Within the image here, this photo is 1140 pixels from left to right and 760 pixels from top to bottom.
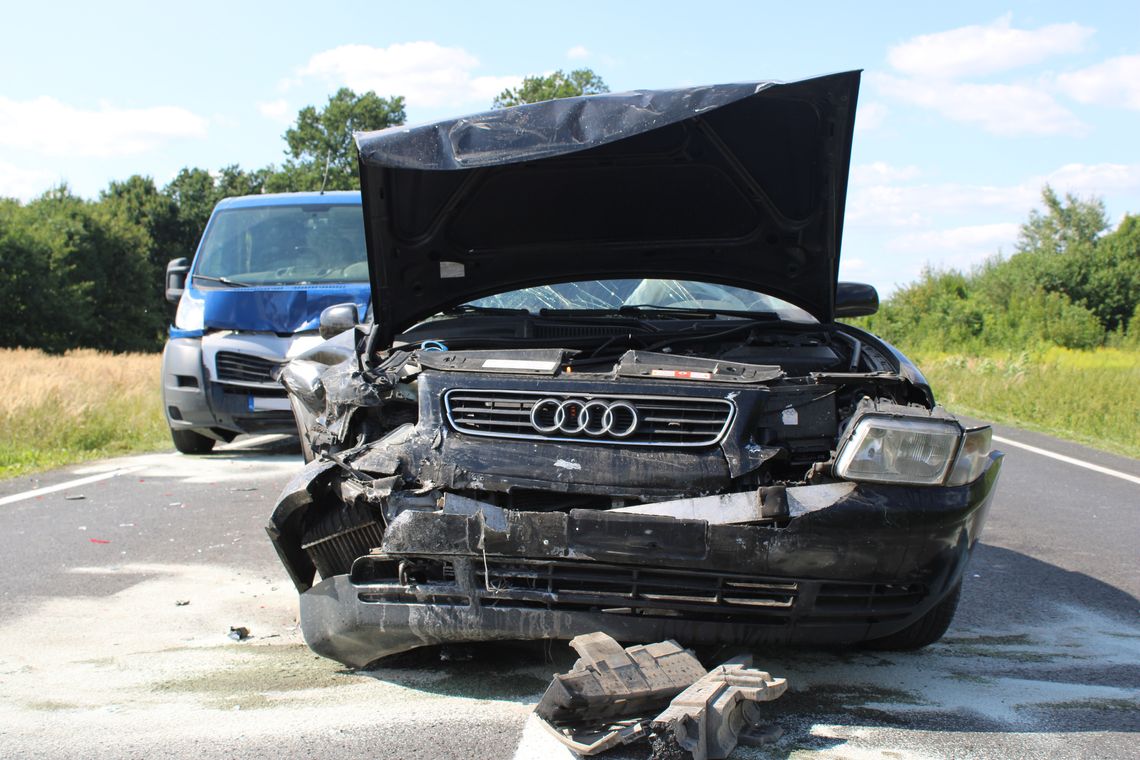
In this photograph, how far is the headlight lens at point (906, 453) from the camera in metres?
3.35

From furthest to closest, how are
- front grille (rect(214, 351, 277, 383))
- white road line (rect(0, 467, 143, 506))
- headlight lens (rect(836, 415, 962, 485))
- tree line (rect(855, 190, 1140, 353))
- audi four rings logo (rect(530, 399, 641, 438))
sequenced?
tree line (rect(855, 190, 1140, 353))
front grille (rect(214, 351, 277, 383))
white road line (rect(0, 467, 143, 506))
audi four rings logo (rect(530, 399, 641, 438))
headlight lens (rect(836, 415, 962, 485))

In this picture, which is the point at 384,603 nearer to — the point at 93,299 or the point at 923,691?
the point at 923,691

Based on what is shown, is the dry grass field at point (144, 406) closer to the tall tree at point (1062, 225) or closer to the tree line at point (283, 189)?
the tree line at point (283, 189)

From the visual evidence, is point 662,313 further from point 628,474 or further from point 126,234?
point 126,234

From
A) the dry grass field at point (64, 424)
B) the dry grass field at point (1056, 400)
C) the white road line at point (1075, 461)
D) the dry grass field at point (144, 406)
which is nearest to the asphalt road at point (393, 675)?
the white road line at point (1075, 461)

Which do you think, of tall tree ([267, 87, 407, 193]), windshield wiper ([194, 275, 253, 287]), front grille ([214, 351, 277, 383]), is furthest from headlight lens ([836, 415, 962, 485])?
tall tree ([267, 87, 407, 193])

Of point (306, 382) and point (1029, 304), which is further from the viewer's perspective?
point (1029, 304)

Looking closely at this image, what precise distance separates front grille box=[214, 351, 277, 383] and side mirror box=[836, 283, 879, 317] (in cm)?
567

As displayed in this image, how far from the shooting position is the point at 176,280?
10352mm

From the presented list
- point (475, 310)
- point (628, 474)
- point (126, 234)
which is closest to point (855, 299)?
point (475, 310)

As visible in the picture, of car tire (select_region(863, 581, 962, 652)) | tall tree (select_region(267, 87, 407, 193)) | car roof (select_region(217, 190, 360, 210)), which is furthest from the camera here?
tall tree (select_region(267, 87, 407, 193))

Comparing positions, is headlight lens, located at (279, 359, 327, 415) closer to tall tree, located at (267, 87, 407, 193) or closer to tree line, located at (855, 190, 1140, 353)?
tree line, located at (855, 190, 1140, 353)

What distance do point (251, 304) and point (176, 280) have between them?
132cm

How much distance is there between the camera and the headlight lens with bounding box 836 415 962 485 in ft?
11.0
